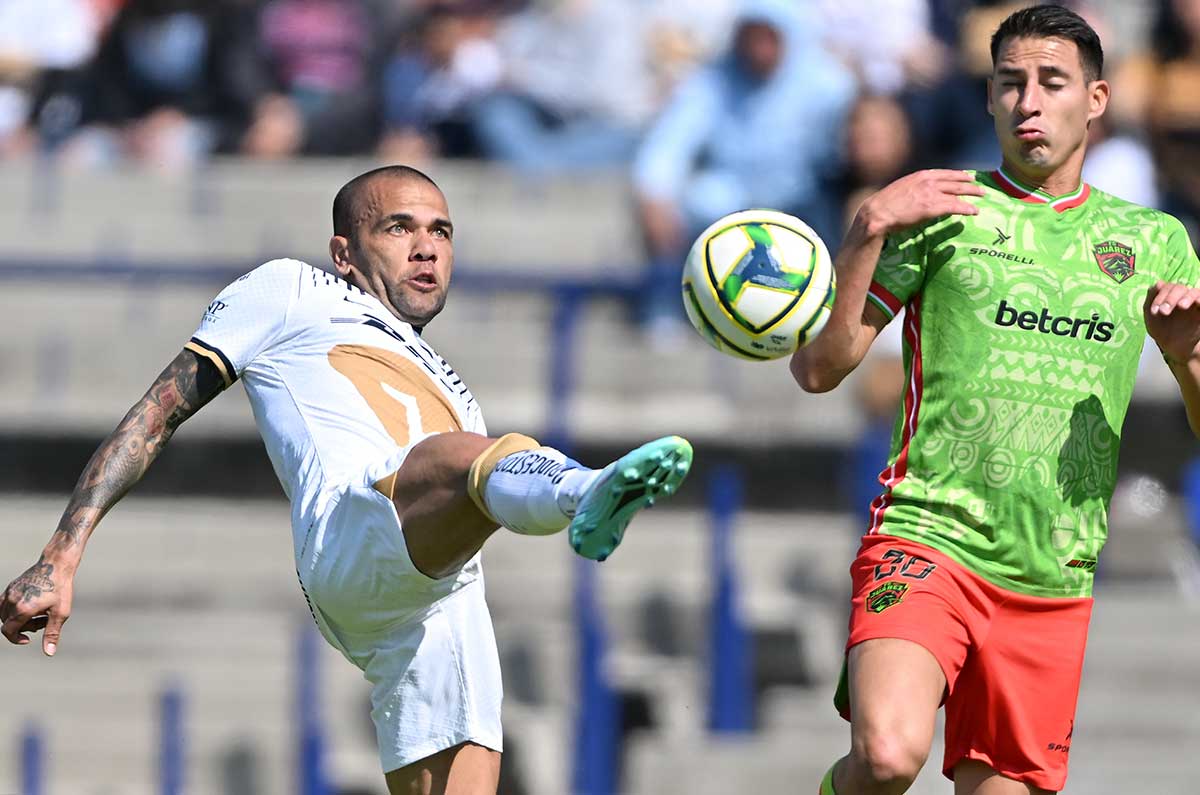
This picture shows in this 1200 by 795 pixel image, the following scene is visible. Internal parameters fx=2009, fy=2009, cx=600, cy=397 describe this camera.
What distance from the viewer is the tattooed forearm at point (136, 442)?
17.6 ft

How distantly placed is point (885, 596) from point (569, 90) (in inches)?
309

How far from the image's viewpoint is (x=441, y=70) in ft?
42.8

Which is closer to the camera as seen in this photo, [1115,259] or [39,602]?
[39,602]

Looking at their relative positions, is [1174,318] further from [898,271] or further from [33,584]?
[33,584]

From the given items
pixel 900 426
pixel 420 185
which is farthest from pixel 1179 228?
pixel 420 185

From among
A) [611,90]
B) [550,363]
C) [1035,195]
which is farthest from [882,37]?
[1035,195]

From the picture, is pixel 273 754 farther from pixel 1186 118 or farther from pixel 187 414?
pixel 1186 118

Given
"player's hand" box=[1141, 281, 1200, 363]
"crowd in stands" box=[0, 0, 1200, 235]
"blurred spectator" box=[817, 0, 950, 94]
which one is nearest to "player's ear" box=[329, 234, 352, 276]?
"player's hand" box=[1141, 281, 1200, 363]

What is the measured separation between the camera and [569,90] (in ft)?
42.5

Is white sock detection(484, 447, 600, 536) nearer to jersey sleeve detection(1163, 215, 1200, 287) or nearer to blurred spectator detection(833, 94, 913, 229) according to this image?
jersey sleeve detection(1163, 215, 1200, 287)

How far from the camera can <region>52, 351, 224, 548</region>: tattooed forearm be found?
17.6 feet

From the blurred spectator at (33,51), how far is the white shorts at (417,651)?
338 inches

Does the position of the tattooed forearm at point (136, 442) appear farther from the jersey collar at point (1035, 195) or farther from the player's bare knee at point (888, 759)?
the jersey collar at point (1035, 195)

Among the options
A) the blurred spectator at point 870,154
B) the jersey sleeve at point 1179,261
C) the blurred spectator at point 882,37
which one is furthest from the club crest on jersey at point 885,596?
the blurred spectator at point 882,37
